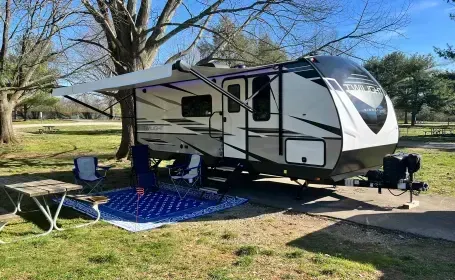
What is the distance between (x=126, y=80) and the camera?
6895mm

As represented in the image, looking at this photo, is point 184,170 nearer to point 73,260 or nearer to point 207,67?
point 207,67

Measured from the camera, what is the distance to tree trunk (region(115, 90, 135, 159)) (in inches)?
473

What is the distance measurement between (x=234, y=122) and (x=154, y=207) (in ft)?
7.31

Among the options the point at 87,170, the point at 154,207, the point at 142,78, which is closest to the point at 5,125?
the point at 87,170

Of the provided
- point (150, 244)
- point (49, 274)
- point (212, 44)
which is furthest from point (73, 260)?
point (212, 44)

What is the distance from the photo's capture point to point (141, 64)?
1192 centimetres

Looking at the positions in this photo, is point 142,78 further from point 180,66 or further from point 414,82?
point 414,82

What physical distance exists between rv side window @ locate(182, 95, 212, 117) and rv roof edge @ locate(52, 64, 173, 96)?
1.51 meters

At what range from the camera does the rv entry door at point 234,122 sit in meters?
7.59

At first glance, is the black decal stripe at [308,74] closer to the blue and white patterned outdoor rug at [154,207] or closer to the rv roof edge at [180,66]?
the rv roof edge at [180,66]

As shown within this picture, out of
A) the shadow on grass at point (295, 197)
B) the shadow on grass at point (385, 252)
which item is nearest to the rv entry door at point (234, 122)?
the shadow on grass at point (295, 197)

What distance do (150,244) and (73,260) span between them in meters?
0.88

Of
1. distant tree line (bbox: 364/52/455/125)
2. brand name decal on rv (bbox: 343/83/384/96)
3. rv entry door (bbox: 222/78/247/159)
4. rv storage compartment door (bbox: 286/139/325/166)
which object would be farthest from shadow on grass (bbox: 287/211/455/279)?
distant tree line (bbox: 364/52/455/125)

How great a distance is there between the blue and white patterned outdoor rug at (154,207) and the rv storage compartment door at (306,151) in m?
1.19
